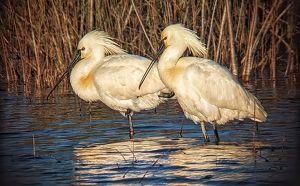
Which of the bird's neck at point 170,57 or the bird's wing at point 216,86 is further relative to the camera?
the bird's neck at point 170,57

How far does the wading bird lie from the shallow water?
30 cm

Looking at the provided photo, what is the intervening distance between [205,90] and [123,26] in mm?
5627

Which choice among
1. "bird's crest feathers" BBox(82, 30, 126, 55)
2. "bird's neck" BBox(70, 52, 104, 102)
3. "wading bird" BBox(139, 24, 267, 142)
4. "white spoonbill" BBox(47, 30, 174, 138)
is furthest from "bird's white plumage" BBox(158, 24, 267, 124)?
"bird's crest feathers" BBox(82, 30, 126, 55)

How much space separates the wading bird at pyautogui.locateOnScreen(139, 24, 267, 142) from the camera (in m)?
9.13

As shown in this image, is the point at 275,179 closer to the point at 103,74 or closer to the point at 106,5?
the point at 103,74

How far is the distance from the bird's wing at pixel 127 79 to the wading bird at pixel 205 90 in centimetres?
81

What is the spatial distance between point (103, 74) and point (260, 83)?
17.3ft

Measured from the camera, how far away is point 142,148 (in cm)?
872

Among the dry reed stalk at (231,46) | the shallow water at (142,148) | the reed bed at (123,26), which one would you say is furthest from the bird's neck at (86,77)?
the dry reed stalk at (231,46)

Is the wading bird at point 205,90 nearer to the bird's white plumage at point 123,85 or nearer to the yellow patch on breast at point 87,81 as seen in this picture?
the bird's white plumage at point 123,85

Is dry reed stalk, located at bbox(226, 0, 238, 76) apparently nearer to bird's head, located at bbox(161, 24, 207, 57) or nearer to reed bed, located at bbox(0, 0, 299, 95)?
reed bed, located at bbox(0, 0, 299, 95)

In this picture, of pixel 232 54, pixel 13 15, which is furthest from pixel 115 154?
pixel 13 15

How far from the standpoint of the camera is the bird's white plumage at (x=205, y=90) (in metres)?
9.13

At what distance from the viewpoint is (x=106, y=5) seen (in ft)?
48.2
